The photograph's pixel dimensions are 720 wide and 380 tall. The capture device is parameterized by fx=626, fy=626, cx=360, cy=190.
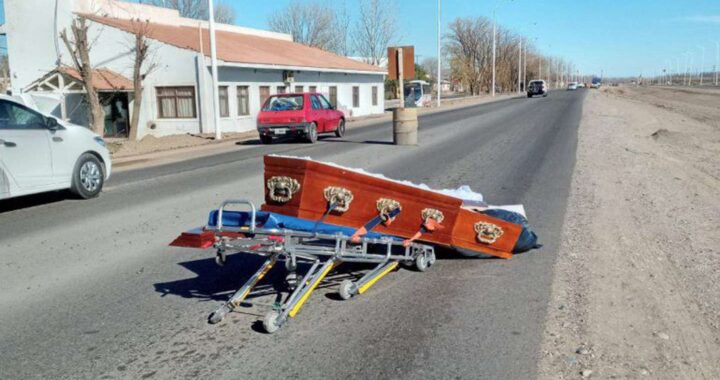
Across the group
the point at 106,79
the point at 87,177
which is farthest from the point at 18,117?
the point at 106,79

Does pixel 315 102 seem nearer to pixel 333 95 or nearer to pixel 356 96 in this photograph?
pixel 333 95

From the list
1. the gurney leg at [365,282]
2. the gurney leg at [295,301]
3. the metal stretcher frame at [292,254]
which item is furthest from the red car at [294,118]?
the gurney leg at [295,301]

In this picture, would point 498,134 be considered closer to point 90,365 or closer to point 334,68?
point 334,68

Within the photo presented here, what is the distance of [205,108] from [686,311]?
955 inches

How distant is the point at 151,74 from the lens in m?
28.0

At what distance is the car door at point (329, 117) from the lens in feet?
71.2

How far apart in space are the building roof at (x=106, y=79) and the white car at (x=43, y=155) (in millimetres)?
17551

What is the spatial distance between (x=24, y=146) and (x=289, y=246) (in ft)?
20.5

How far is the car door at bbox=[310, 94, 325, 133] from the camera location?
20750 mm

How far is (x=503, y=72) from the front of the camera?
4705 inches

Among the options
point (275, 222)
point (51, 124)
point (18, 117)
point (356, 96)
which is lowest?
point (275, 222)

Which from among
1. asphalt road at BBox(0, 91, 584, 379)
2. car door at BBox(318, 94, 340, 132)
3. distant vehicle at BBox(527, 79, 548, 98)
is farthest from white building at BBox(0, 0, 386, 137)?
distant vehicle at BBox(527, 79, 548, 98)

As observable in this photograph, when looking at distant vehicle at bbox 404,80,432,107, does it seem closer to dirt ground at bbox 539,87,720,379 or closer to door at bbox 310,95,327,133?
door at bbox 310,95,327,133

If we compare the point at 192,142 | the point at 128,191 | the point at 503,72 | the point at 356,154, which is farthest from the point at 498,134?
the point at 503,72
